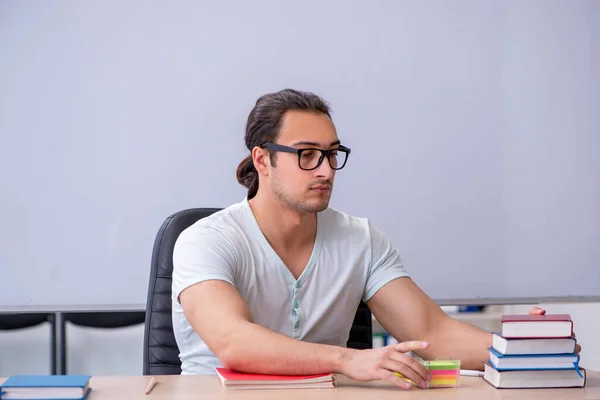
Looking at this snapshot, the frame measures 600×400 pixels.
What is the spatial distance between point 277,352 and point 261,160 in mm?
722

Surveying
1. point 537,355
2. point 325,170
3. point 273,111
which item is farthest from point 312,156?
point 537,355

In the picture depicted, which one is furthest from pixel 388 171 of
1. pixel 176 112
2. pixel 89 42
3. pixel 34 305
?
pixel 34 305

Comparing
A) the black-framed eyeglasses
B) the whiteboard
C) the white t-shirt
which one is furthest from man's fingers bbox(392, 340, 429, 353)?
the whiteboard

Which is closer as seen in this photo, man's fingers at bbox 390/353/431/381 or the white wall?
man's fingers at bbox 390/353/431/381

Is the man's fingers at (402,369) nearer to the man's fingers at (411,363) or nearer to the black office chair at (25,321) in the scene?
the man's fingers at (411,363)

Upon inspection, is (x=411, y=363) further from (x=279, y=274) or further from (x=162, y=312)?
(x=162, y=312)

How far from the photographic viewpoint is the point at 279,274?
2.07m

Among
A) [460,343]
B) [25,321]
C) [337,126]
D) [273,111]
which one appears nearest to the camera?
[460,343]

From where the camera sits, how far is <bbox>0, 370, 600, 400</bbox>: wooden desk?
151 cm

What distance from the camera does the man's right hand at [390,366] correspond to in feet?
5.14

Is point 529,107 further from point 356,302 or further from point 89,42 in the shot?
point 89,42

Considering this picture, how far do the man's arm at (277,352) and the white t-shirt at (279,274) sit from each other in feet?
0.42

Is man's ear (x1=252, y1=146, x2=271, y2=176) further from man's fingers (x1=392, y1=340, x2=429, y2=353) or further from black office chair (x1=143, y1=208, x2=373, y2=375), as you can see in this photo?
man's fingers (x1=392, y1=340, x2=429, y2=353)

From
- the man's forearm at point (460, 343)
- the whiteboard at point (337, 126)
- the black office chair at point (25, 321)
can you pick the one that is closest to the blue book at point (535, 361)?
the man's forearm at point (460, 343)
